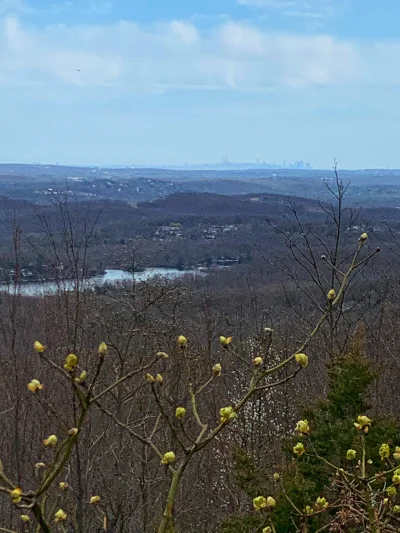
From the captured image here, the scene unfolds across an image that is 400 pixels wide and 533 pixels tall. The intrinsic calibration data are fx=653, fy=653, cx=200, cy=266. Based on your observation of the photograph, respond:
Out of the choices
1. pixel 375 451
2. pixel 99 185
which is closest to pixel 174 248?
pixel 375 451

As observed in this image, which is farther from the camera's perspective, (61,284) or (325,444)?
(61,284)

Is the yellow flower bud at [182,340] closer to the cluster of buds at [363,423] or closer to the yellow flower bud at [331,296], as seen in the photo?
the yellow flower bud at [331,296]

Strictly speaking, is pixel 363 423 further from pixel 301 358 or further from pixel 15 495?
pixel 15 495

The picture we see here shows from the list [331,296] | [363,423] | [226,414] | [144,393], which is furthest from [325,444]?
[226,414]

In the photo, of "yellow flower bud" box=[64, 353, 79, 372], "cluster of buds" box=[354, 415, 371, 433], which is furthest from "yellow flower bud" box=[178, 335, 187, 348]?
"cluster of buds" box=[354, 415, 371, 433]

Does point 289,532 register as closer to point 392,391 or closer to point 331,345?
point 331,345

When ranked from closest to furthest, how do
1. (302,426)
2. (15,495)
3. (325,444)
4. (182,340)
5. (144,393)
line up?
(15,495)
(302,426)
(182,340)
(325,444)
(144,393)

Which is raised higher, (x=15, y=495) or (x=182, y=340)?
(x=182, y=340)

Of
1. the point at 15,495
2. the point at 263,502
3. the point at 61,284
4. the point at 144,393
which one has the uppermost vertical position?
the point at 15,495

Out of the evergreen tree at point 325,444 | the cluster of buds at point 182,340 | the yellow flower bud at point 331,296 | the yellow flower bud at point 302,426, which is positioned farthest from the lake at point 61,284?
the yellow flower bud at point 302,426

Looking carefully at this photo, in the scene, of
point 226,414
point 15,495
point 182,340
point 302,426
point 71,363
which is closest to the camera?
point 15,495

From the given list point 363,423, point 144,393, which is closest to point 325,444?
point 144,393

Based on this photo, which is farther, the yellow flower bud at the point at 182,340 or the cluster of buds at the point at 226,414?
the yellow flower bud at the point at 182,340
